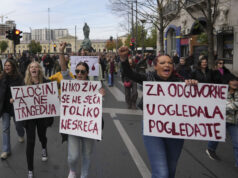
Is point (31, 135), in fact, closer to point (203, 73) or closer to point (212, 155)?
point (212, 155)

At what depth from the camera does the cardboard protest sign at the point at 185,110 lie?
2.91 m

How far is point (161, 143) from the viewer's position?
2.93 m

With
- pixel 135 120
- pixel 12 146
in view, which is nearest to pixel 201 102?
pixel 12 146

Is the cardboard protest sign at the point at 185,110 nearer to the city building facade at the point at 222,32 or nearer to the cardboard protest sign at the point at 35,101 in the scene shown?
the cardboard protest sign at the point at 35,101

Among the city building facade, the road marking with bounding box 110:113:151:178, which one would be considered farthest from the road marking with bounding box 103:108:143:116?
the city building facade

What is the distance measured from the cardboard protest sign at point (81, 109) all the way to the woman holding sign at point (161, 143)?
2.10 feet

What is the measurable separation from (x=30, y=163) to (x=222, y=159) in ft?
10.1

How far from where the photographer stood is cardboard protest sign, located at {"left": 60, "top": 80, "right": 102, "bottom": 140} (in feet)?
11.3

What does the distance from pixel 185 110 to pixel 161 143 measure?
447mm

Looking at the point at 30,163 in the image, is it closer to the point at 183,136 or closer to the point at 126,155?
the point at 126,155

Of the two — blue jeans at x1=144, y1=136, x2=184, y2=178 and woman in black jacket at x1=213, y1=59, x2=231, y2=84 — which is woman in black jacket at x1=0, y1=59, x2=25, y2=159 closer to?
blue jeans at x1=144, y1=136, x2=184, y2=178

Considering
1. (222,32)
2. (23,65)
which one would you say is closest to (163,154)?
(23,65)

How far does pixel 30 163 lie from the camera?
12.5ft

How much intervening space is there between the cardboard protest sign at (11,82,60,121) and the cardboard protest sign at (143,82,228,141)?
1767 millimetres
